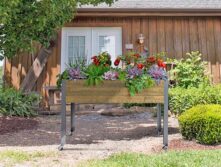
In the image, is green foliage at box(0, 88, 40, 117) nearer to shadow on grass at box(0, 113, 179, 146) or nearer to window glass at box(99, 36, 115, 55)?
shadow on grass at box(0, 113, 179, 146)

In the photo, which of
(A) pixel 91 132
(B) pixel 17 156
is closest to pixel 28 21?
(A) pixel 91 132

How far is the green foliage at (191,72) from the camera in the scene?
34.3ft

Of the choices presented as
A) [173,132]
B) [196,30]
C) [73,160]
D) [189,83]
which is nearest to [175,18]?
[196,30]

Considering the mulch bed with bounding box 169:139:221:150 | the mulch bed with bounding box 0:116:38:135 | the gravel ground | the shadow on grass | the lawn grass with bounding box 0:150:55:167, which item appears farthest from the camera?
the mulch bed with bounding box 0:116:38:135

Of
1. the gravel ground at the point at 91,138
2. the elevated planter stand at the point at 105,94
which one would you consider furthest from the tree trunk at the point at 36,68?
the elevated planter stand at the point at 105,94

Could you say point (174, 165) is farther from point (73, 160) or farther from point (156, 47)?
point (156, 47)

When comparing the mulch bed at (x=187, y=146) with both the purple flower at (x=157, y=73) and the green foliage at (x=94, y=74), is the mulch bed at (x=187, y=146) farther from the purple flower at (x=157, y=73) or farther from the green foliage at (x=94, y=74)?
the green foliage at (x=94, y=74)

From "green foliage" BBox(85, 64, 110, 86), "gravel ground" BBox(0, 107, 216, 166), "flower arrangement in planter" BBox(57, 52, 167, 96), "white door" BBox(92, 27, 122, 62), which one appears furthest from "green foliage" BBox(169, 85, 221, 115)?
"white door" BBox(92, 27, 122, 62)

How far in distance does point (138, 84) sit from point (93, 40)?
6.42 metres

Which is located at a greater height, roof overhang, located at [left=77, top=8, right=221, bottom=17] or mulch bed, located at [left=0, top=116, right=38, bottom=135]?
roof overhang, located at [left=77, top=8, right=221, bottom=17]

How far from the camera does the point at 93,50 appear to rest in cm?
1163

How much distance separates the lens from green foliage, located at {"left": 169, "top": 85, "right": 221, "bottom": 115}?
25.7 ft

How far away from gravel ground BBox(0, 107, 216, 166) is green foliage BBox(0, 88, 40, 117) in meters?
1.01

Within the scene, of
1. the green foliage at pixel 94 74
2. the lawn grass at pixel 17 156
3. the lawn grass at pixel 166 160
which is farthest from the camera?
the green foliage at pixel 94 74
